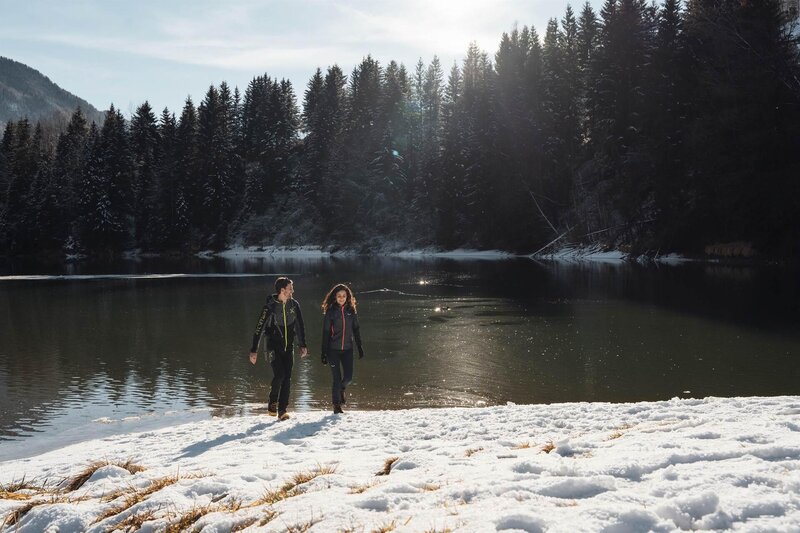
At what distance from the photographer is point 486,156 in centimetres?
7250

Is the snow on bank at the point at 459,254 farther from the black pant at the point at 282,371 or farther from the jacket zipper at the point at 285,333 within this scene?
the jacket zipper at the point at 285,333

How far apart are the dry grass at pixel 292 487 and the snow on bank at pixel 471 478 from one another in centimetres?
2

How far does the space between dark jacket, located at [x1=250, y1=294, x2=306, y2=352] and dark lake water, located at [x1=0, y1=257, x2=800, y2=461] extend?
2274 mm

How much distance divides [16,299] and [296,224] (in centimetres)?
6041

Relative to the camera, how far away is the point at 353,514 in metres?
4.28

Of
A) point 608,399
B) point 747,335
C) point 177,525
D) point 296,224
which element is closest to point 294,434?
point 177,525

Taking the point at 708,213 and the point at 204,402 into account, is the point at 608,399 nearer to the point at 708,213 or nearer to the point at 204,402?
the point at 204,402

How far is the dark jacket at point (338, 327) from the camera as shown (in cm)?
988

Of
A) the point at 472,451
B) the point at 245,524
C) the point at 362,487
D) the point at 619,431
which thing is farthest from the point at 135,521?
the point at 619,431

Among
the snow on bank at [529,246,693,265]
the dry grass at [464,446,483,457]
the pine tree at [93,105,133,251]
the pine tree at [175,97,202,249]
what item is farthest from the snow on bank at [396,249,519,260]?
the dry grass at [464,446,483,457]

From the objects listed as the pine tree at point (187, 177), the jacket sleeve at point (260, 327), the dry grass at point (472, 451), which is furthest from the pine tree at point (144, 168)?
the dry grass at point (472, 451)

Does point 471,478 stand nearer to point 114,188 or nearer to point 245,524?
point 245,524

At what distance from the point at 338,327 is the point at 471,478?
17.2 ft

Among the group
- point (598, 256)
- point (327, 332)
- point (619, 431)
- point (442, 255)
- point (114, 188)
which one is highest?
point (114, 188)
